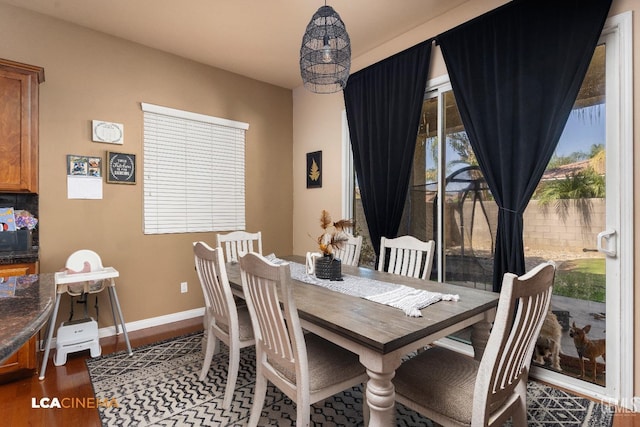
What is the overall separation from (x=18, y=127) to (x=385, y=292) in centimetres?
279

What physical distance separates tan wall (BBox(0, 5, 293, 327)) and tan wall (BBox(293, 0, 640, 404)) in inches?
22.1

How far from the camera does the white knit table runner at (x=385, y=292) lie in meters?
1.62

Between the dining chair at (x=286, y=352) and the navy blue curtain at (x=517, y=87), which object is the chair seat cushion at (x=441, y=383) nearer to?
the dining chair at (x=286, y=352)

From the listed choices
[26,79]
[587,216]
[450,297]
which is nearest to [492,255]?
[587,216]

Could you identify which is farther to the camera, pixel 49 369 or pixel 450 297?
pixel 49 369

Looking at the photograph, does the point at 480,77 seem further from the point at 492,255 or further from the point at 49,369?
the point at 49,369

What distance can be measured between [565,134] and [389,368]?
2.00 m

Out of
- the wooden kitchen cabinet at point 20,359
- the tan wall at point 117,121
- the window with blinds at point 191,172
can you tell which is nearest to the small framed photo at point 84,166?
the tan wall at point 117,121

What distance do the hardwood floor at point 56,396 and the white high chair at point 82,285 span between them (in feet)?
0.32

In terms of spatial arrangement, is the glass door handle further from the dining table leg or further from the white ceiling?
the white ceiling

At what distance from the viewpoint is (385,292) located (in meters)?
1.85

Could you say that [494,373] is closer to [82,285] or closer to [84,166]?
[82,285]

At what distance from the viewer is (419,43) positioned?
293 centimetres

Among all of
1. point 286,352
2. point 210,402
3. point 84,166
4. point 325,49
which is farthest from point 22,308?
point 84,166
